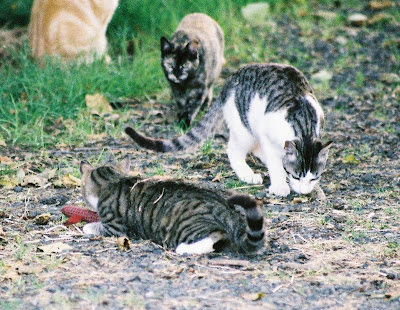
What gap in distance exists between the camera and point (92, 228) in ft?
14.6

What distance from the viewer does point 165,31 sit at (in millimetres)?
8984

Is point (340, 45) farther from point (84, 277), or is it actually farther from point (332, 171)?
point (84, 277)

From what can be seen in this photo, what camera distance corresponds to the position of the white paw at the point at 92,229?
14.6ft

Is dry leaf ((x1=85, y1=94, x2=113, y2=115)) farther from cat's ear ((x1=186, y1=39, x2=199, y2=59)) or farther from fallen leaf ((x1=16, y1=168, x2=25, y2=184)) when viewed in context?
fallen leaf ((x1=16, y1=168, x2=25, y2=184))

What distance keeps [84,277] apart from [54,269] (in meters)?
0.23

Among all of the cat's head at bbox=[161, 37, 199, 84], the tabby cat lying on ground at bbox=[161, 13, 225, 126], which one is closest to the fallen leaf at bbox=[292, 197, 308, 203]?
the tabby cat lying on ground at bbox=[161, 13, 225, 126]

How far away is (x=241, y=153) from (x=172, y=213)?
6.04 ft

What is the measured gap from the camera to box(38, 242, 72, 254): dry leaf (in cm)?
412

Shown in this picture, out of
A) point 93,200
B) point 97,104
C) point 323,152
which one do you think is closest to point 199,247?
point 93,200

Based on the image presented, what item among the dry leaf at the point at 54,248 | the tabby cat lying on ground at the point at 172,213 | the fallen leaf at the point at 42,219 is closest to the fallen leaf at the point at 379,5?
the tabby cat lying on ground at the point at 172,213

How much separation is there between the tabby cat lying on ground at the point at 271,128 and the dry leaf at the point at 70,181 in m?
0.62

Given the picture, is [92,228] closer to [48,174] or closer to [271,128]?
[48,174]

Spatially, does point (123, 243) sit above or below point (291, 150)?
below

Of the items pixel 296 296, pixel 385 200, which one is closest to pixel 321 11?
pixel 385 200
